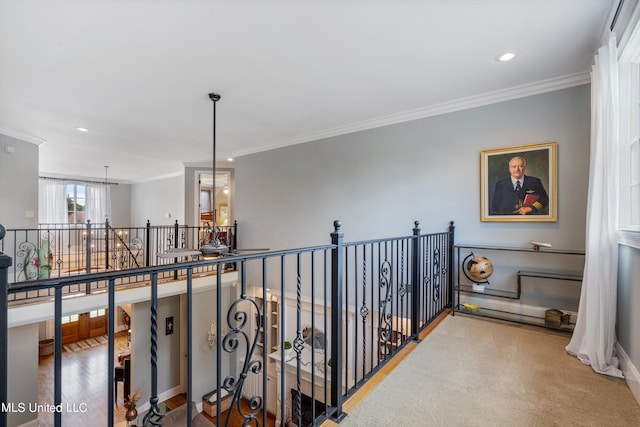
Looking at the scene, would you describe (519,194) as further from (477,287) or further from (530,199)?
(477,287)

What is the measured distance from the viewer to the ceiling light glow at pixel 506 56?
2.51 m

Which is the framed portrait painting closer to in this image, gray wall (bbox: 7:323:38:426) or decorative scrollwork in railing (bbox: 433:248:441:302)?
decorative scrollwork in railing (bbox: 433:248:441:302)

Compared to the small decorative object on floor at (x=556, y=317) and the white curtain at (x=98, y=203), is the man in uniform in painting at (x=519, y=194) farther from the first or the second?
the white curtain at (x=98, y=203)

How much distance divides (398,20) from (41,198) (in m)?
11.2

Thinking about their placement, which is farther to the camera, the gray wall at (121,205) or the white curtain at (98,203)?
the gray wall at (121,205)

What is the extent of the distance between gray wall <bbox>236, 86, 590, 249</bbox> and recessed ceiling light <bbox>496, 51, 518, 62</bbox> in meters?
0.80

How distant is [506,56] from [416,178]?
5.32 ft

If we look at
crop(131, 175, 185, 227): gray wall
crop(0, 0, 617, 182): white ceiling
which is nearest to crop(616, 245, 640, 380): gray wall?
crop(0, 0, 617, 182): white ceiling

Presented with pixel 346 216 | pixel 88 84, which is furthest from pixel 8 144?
pixel 346 216

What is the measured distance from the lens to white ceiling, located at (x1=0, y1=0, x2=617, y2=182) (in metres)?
1.99

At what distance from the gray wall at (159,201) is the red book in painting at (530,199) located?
7644mm

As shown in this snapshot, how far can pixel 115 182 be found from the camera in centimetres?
1024

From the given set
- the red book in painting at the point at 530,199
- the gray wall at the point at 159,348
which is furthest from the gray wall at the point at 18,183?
the red book in painting at the point at 530,199

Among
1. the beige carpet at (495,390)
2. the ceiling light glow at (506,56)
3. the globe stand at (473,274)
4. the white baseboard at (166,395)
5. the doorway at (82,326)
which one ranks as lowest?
the white baseboard at (166,395)
